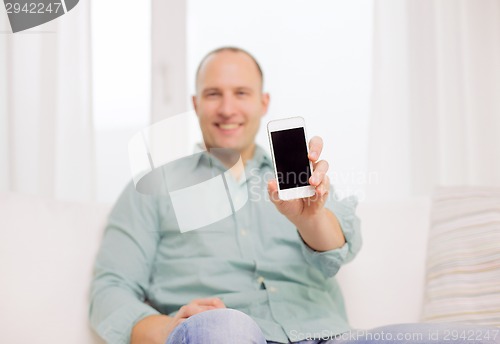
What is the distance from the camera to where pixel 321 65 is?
2.16 meters

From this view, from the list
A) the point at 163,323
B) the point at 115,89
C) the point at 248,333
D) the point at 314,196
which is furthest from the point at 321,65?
the point at 248,333

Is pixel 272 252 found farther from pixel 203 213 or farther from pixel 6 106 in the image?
pixel 6 106

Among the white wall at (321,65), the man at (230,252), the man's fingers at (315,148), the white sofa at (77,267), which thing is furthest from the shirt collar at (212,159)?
the white wall at (321,65)

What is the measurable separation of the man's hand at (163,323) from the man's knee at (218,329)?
0.46 ft

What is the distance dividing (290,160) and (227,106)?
16.2 inches

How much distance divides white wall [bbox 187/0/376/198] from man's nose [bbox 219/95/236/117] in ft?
2.29

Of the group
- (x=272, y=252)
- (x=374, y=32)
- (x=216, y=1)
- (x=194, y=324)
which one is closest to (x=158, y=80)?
(x=216, y=1)

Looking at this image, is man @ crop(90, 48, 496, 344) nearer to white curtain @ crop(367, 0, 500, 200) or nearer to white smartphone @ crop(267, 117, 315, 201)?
white smartphone @ crop(267, 117, 315, 201)

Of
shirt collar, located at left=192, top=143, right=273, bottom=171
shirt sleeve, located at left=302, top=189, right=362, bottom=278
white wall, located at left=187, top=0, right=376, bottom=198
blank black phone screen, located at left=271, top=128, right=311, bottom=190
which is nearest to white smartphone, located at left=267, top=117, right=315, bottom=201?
blank black phone screen, located at left=271, top=128, right=311, bottom=190

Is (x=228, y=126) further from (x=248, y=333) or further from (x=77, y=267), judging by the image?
(x=248, y=333)

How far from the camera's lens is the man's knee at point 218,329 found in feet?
2.76

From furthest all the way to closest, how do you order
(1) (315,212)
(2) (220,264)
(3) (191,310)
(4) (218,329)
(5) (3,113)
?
(5) (3,113)
(2) (220,264)
(1) (315,212)
(3) (191,310)
(4) (218,329)

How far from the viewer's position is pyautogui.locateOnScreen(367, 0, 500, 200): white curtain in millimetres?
2094

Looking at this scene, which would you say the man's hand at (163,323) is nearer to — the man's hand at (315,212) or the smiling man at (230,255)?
the smiling man at (230,255)
